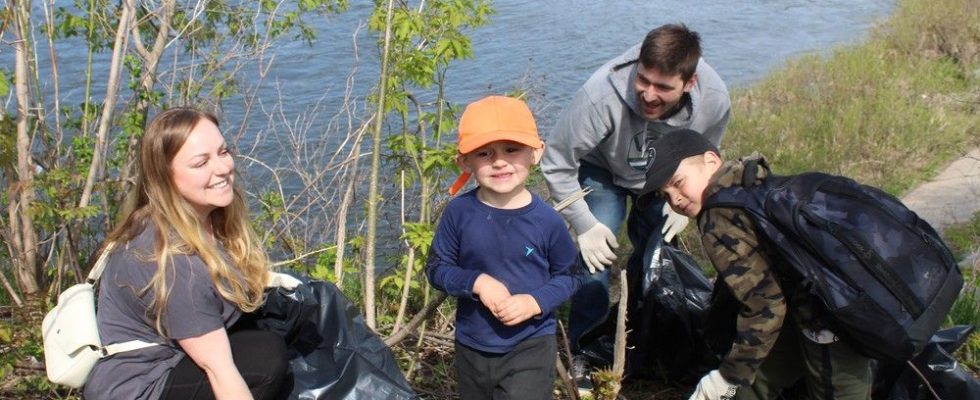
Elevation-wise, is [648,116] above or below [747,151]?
above

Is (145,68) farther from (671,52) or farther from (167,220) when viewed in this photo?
(671,52)

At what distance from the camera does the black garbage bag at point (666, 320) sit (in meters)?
3.71

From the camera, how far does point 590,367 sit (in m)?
3.89

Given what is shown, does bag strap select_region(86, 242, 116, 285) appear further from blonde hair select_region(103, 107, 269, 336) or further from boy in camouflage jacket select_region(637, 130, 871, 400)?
boy in camouflage jacket select_region(637, 130, 871, 400)

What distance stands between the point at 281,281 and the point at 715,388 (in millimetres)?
1401

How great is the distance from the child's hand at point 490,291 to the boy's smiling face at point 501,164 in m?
0.26

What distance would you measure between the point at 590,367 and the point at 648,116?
1.04m

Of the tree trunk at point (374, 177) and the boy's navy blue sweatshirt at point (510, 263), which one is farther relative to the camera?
the tree trunk at point (374, 177)

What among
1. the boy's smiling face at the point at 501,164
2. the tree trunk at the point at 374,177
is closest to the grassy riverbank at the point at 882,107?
the tree trunk at the point at 374,177

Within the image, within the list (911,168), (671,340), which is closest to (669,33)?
(671,340)

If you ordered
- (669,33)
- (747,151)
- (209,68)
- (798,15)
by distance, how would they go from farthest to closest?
(798,15), (747,151), (209,68), (669,33)

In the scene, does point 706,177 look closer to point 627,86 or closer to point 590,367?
point 627,86

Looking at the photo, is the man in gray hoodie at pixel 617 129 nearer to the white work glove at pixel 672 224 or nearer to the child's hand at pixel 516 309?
the white work glove at pixel 672 224

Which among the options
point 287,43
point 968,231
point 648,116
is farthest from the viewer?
point 287,43
